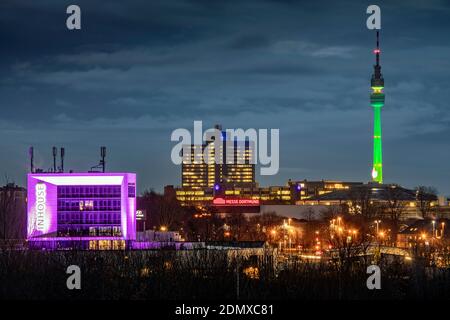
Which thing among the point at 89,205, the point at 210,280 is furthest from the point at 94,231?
the point at 210,280

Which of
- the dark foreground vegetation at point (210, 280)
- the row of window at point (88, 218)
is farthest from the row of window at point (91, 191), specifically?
the dark foreground vegetation at point (210, 280)

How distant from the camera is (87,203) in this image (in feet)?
292

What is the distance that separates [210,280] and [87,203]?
49530mm

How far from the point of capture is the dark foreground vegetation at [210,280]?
3897 centimetres

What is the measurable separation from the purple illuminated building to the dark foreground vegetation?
43.4m

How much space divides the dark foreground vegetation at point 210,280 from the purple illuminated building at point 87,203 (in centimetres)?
4343

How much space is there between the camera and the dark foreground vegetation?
3897 cm

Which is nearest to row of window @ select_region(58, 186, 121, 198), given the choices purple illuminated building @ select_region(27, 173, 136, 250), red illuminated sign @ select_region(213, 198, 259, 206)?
purple illuminated building @ select_region(27, 173, 136, 250)

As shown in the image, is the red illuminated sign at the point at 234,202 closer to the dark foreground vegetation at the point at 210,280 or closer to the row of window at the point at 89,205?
the row of window at the point at 89,205

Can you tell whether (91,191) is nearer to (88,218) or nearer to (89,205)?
(89,205)

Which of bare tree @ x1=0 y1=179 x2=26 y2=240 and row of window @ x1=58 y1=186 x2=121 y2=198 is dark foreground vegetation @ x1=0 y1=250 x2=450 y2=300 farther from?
row of window @ x1=58 y1=186 x2=121 y2=198

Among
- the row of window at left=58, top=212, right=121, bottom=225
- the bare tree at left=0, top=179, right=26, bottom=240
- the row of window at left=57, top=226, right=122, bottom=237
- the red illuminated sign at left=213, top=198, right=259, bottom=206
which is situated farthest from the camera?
the red illuminated sign at left=213, top=198, right=259, bottom=206
